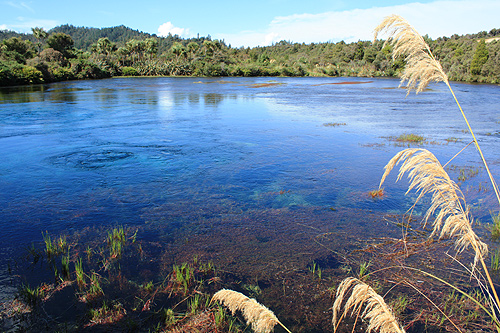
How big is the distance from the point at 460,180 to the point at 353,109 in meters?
17.8

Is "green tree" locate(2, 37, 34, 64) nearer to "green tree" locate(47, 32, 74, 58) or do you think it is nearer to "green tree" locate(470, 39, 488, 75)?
"green tree" locate(47, 32, 74, 58)

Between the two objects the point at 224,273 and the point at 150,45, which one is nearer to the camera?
the point at 224,273

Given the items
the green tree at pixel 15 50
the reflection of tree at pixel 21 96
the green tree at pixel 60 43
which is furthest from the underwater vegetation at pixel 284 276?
the green tree at pixel 60 43

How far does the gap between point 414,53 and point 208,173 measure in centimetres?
779

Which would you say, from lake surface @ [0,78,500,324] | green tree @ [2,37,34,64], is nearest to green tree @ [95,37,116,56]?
green tree @ [2,37,34,64]

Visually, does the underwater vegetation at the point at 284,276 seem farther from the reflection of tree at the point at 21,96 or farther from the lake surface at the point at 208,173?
the reflection of tree at the point at 21,96

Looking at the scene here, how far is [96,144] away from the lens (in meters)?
14.5

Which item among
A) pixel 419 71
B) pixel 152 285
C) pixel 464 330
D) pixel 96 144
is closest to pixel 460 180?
pixel 464 330

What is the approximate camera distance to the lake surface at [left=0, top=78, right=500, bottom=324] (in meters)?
7.47

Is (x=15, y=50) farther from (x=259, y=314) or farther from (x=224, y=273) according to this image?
(x=259, y=314)

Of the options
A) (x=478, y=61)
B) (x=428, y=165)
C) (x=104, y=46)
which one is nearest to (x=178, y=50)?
(x=104, y=46)

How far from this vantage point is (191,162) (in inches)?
479

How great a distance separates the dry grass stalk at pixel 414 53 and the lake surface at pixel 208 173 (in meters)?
3.79

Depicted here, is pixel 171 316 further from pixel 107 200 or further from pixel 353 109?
pixel 353 109
